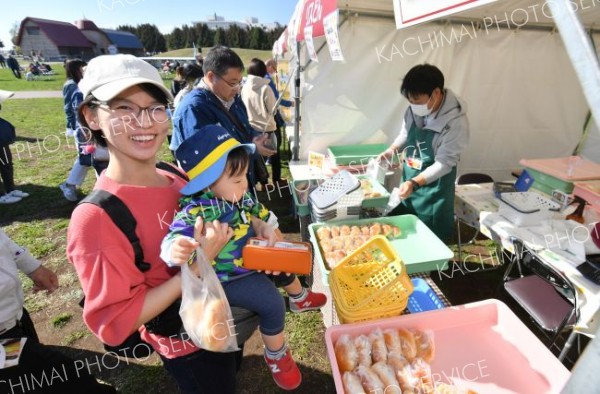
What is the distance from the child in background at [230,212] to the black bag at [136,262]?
136 mm

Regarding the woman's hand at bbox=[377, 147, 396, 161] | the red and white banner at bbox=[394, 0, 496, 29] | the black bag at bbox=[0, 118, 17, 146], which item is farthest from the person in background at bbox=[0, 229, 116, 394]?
the black bag at bbox=[0, 118, 17, 146]

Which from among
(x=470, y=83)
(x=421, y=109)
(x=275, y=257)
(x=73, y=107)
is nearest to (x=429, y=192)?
(x=421, y=109)

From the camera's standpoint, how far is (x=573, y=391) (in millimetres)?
625

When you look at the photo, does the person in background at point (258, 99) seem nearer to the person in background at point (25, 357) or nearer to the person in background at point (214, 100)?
the person in background at point (214, 100)

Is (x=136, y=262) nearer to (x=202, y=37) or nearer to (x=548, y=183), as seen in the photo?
(x=548, y=183)

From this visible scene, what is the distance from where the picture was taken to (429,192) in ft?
9.72

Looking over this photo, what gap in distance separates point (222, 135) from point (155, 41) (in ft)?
245

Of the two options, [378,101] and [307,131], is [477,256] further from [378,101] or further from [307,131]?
[307,131]

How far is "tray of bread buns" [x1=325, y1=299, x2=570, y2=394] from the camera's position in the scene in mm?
1301

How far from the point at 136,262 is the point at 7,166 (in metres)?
6.21

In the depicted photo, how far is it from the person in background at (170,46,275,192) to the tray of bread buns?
6.07ft

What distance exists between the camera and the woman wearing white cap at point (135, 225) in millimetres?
968

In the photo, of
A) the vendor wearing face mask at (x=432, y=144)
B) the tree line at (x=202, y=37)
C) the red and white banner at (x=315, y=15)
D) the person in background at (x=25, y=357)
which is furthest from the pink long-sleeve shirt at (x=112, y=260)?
the tree line at (x=202, y=37)

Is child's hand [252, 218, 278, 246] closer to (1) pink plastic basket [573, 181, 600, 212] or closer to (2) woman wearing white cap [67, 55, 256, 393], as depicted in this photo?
(2) woman wearing white cap [67, 55, 256, 393]
